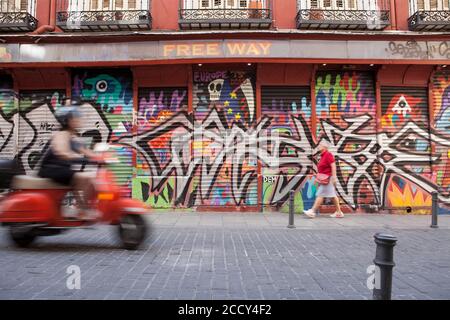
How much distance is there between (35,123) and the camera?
11.9 meters

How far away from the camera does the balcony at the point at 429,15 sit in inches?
446

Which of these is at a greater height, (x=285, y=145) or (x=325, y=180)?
(x=285, y=145)

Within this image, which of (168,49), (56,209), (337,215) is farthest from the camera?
(168,49)

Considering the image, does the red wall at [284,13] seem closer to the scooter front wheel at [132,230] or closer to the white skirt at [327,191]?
the white skirt at [327,191]

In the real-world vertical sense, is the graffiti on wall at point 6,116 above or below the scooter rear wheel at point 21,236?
above

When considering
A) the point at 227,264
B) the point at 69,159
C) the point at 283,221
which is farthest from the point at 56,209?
the point at 283,221

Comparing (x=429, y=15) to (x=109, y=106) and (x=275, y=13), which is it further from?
(x=109, y=106)

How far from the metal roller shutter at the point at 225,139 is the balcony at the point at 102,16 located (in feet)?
7.58

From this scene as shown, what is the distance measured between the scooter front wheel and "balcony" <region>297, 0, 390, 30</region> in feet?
26.2

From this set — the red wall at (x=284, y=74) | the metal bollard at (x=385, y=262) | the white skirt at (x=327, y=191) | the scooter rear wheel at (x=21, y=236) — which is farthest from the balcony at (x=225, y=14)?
the metal bollard at (x=385, y=262)

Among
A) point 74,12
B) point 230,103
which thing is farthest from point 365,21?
point 74,12

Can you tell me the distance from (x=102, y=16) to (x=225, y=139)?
201 inches

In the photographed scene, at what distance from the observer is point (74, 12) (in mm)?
11508
